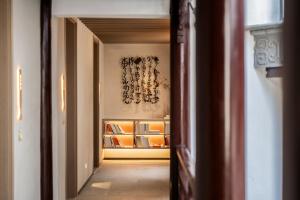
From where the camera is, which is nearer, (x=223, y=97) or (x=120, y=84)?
(x=223, y=97)

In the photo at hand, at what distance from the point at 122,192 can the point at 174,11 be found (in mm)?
3362

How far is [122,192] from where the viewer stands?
22.0 ft

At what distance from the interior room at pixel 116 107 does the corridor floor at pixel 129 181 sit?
15mm

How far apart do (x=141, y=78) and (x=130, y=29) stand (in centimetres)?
269

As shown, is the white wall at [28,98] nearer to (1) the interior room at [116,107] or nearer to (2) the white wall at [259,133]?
(1) the interior room at [116,107]

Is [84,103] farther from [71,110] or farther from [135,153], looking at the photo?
[135,153]

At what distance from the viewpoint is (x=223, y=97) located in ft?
4.14

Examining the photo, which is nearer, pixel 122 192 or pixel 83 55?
pixel 122 192

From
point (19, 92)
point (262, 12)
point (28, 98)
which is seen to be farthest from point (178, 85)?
point (19, 92)

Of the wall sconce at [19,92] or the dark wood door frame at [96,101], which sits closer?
the wall sconce at [19,92]
